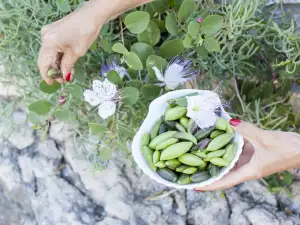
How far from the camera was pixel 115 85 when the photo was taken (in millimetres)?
853

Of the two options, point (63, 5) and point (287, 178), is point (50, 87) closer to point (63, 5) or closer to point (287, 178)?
Answer: point (63, 5)

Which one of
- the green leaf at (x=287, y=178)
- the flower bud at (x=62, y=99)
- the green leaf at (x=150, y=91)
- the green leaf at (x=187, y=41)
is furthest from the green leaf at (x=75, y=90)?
the green leaf at (x=287, y=178)

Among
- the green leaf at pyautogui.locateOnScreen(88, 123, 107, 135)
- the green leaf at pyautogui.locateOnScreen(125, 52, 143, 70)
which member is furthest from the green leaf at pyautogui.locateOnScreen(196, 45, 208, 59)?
the green leaf at pyautogui.locateOnScreen(88, 123, 107, 135)

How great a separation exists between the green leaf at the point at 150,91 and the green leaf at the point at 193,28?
12 cm

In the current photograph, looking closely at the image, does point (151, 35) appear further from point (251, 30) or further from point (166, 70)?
point (251, 30)

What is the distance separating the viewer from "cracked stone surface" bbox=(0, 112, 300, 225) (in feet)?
3.47

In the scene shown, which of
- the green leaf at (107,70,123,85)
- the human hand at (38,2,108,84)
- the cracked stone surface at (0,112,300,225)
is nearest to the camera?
the human hand at (38,2,108,84)

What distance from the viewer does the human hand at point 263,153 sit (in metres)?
0.78

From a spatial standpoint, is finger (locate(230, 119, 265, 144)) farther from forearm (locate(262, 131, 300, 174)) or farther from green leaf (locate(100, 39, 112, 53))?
green leaf (locate(100, 39, 112, 53))

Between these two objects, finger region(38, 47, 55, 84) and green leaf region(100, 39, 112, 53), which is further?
green leaf region(100, 39, 112, 53)

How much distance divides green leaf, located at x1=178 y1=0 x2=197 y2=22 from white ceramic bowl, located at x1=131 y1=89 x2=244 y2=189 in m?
0.17

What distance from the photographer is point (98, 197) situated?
3.65 feet

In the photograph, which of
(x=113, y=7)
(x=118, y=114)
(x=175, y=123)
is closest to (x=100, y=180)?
(x=118, y=114)

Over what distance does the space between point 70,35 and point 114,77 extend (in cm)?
14
